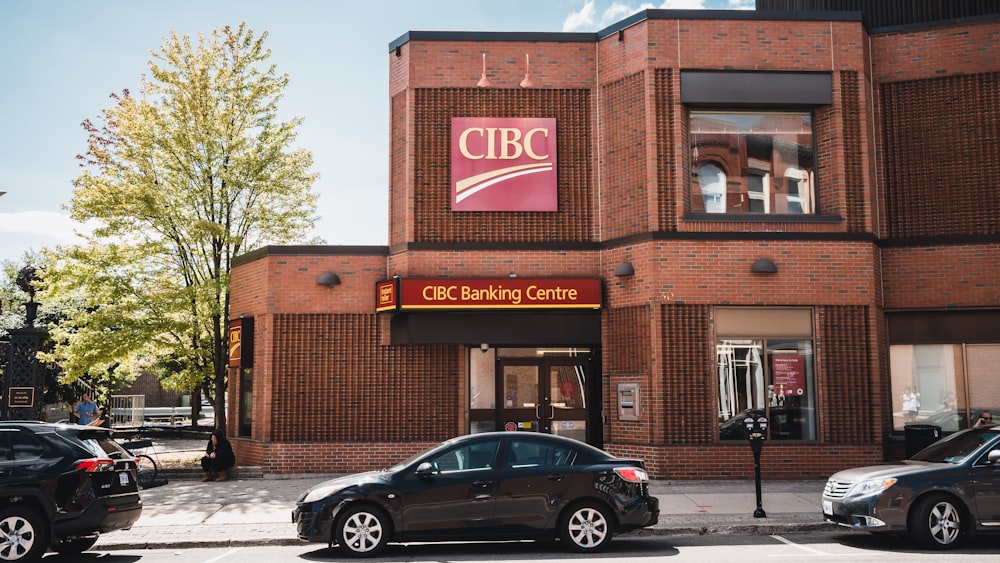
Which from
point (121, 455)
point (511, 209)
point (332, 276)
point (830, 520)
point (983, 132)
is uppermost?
point (983, 132)

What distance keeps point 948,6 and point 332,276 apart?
1458cm

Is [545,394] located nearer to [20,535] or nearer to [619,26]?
[619,26]

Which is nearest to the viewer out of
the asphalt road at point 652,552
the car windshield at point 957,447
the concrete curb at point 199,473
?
the asphalt road at point 652,552

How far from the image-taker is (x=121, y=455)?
9914 millimetres

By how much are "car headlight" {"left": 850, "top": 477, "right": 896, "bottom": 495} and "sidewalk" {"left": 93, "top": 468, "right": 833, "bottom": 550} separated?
122cm

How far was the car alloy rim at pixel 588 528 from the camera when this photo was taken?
31.1 feet

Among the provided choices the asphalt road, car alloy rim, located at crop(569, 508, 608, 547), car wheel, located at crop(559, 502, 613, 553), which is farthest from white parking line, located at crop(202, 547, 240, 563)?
car alloy rim, located at crop(569, 508, 608, 547)

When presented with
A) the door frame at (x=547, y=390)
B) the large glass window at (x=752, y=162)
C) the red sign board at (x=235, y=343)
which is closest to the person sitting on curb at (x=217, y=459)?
the red sign board at (x=235, y=343)

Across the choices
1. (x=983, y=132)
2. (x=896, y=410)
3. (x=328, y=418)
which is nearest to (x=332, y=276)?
(x=328, y=418)

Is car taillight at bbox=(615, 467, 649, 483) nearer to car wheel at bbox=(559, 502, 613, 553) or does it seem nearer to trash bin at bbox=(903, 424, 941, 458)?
car wheel at bbox=(559, 502, 613, 553)

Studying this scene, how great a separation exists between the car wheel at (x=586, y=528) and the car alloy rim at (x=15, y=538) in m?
5.72

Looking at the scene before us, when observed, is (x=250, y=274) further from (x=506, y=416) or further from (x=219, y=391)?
(x=506, y=416)

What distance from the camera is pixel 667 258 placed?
15500 millimetres

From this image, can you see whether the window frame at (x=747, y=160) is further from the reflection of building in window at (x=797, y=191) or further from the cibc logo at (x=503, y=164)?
the cibc logo at (x=503, y=164)
